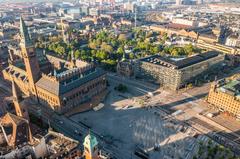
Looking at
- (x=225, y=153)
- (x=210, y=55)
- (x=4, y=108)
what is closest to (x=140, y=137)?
(x=225, y=153)

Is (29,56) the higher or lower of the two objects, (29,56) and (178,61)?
the higher

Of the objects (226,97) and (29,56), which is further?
(29,56)

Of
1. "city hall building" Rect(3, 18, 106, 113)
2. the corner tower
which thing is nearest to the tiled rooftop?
"city hall building" Rect(3, 18, 106, 113)

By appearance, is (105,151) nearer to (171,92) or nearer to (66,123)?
(66,123)

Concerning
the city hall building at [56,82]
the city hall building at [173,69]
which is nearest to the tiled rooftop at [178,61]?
the city hall building at [173,69]

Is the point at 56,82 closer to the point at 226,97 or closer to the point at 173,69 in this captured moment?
the point at 173,69

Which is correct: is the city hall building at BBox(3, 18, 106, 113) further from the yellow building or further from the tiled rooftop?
the yellow building

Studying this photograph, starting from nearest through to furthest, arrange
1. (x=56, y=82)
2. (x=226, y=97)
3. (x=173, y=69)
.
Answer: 1. (x=226, y=97)
2. (x=56, y=82)
3. (x=173, y=69)

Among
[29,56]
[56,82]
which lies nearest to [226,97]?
[56,82]
